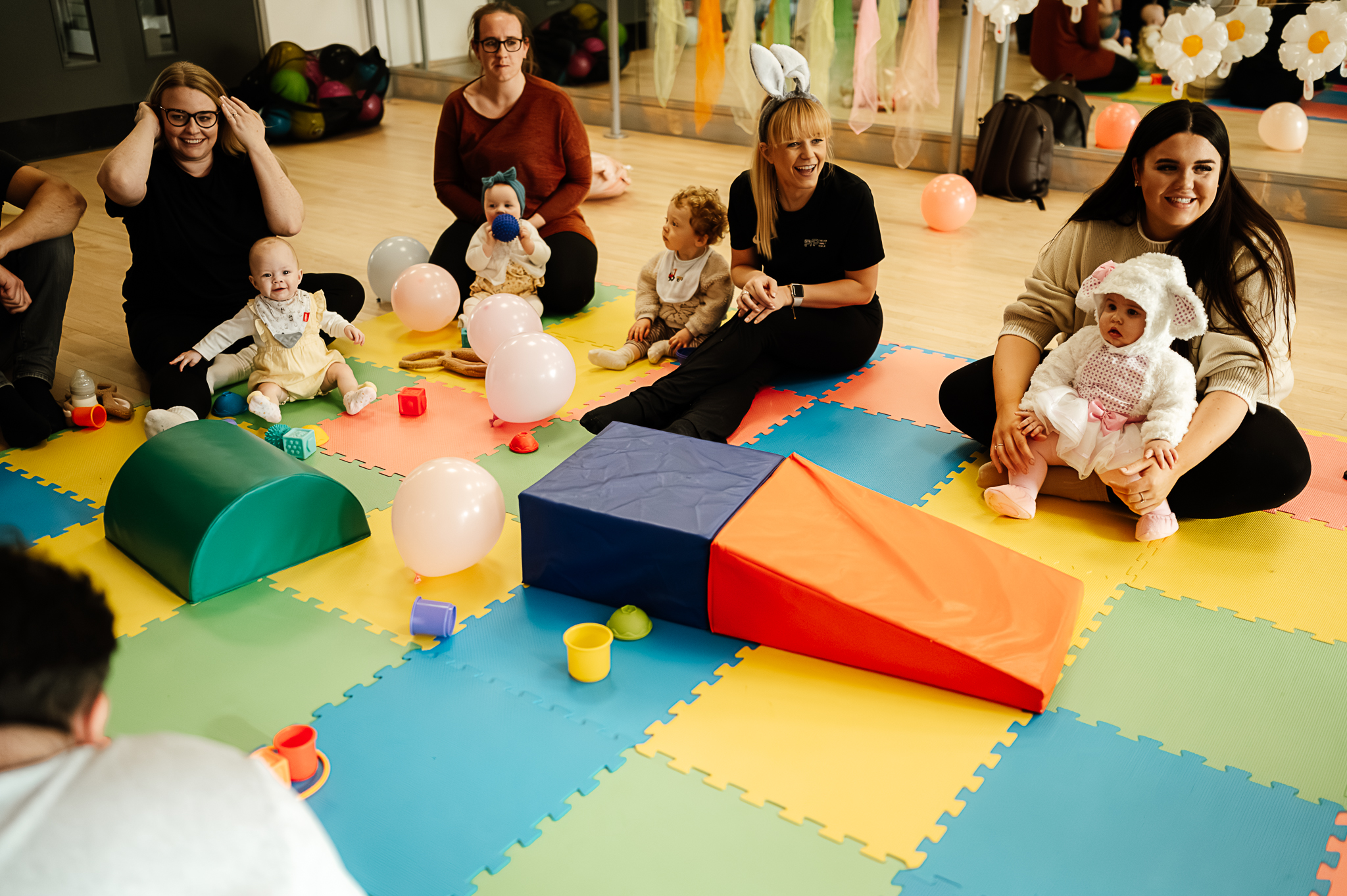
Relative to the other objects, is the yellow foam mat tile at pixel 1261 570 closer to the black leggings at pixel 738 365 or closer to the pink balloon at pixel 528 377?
the black leggings at pixel 738 365

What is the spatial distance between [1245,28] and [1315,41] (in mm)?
314

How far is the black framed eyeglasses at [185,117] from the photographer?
323cm

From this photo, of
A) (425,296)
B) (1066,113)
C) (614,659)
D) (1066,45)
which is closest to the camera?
(614,659)

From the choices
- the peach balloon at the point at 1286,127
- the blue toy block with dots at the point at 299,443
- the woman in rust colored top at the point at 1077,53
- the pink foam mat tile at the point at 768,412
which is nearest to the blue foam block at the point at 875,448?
the pink foam mat tile at the point at 768,412

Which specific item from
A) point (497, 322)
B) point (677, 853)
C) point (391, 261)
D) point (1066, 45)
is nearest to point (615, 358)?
point (497, 322)

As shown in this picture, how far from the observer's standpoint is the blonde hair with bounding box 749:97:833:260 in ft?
10.0

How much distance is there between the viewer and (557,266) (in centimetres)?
405

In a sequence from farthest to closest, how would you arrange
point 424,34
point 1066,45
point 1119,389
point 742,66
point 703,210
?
point 424,34, point 1066,45, point 742,66, point 703,210, point 1119,389

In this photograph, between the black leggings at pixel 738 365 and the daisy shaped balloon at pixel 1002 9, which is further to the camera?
the daisy shaped balloon at pixel 1002 9

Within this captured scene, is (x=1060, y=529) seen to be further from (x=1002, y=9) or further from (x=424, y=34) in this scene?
(x=424, y=34)

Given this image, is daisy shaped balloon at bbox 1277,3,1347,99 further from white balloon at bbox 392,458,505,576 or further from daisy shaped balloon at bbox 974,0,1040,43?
white balloon at bbox 392,458,505,576

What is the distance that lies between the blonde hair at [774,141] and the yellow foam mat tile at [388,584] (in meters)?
1.31

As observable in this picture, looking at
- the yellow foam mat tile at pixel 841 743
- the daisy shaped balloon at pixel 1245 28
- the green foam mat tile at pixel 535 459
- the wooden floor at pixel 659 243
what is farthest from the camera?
the daisy shaped balloon at pixel 1245 28

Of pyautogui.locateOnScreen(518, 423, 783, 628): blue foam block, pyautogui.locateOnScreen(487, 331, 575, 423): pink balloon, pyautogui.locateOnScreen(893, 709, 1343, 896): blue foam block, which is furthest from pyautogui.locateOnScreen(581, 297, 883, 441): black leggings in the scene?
pyautogui.locateOnScreen(893, 709, 1343, 896): blue foam block
